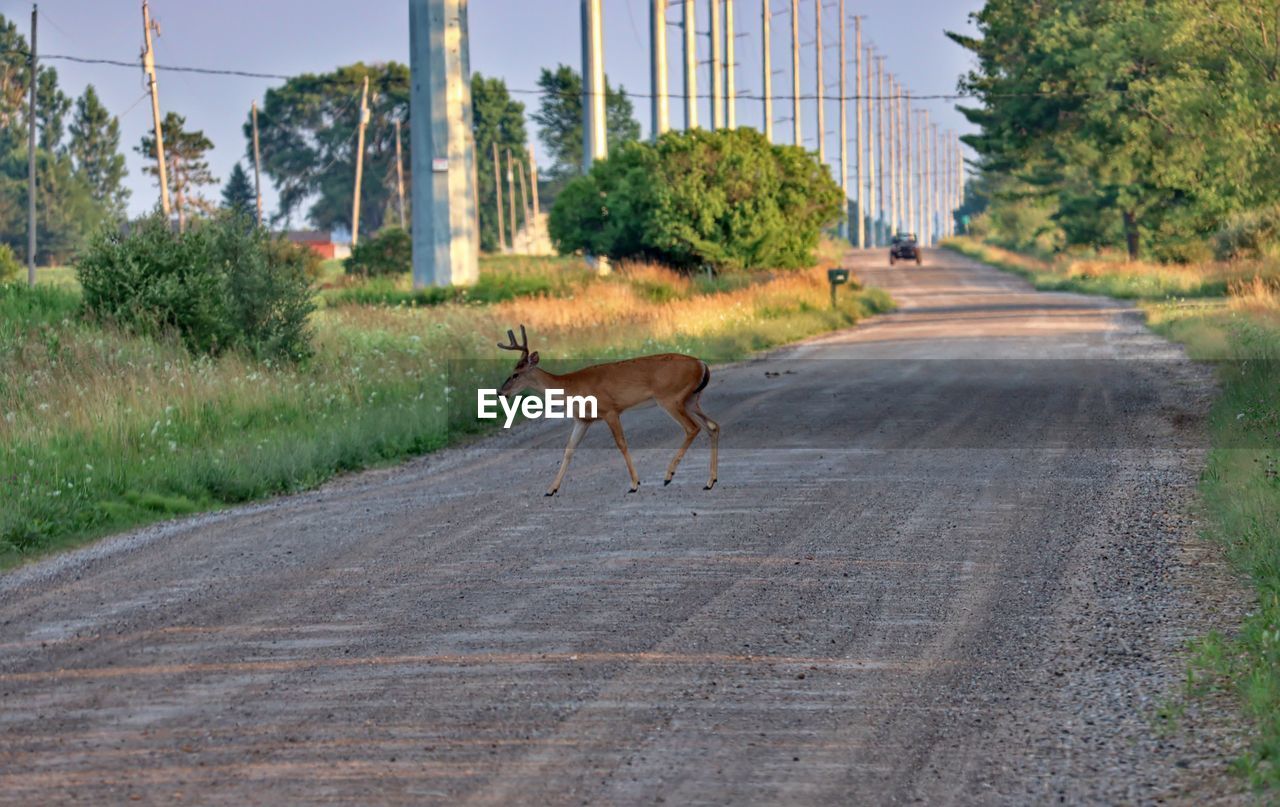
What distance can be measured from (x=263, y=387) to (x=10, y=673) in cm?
1092

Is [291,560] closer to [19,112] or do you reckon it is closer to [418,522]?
[418,522]

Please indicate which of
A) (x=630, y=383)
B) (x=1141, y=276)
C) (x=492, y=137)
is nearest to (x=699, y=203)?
(x=1141, y=276)

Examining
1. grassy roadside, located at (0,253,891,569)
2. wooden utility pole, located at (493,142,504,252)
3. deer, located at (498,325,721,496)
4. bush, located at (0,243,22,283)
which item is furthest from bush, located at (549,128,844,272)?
wooden utility pole, located at (493,142,504,252)

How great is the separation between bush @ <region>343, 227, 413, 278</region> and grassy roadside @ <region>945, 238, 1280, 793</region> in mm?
34836

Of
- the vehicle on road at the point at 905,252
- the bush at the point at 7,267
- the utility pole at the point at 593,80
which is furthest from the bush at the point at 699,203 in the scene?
the vehicle on road at the point at 905,252

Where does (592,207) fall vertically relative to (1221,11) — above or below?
below

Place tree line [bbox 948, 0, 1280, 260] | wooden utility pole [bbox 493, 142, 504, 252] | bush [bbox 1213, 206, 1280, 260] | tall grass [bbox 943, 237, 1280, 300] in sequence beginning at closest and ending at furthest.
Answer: tree line [bbox 948, 0, 1280, 260]
tall grass [bbox 943, 237, 1280, 300]
bush [bbox 1213, 206, 1280, 260]
wooden utility pole [bbox 493, 142, 504, 252]

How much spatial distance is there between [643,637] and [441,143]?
36.2 metres

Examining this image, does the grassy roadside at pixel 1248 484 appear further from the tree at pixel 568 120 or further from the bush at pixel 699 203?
the tree at pixel 568 120

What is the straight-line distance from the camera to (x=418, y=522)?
12.1 metres

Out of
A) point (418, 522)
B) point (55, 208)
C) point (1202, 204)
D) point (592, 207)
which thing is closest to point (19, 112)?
point (55, 208)

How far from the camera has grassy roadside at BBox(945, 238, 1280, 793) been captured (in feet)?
22.6

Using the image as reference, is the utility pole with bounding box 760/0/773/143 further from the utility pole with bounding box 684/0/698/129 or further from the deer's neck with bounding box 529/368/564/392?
the deer's neck with bounding box 529/368/564/392

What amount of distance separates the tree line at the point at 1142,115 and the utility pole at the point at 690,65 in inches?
480
